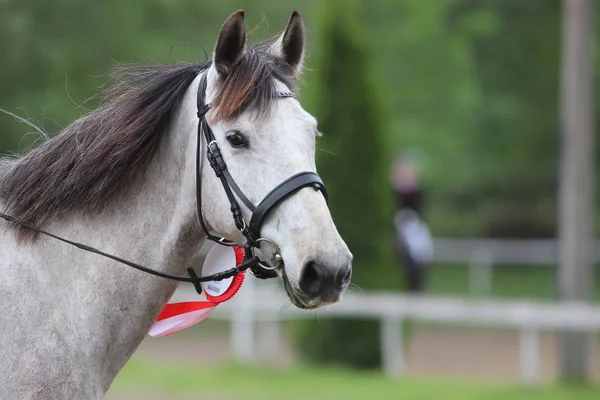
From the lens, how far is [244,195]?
324 cm

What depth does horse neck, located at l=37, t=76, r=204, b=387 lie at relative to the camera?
3383 mm

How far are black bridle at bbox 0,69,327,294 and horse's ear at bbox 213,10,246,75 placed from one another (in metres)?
0.13

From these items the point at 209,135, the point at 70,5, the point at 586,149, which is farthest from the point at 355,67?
the point at 209,135

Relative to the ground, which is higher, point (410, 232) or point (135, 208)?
point (135, 208)

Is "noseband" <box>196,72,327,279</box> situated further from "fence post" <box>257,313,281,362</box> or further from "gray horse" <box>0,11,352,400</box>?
"fence post" <box>257,313,281,362</box>

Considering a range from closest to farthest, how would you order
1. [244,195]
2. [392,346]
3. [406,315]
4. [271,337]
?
[244,195] → [406,315] → [392,346] → [271,337]

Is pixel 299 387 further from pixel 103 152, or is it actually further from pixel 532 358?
pixel 103 152

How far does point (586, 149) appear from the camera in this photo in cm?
1049

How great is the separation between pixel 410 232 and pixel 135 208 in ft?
34.6

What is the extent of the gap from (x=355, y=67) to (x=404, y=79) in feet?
24.0

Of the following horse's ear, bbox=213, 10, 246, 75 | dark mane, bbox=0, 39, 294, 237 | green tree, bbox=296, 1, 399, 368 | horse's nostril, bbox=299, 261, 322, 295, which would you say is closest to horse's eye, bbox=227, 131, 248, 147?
dark mane, bbox=0, 39, 294, 237

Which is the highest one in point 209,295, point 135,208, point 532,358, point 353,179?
point 135,208

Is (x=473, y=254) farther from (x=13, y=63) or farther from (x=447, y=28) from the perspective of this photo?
(x=13, y=63)

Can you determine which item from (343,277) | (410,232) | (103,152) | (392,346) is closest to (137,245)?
(103,152)
